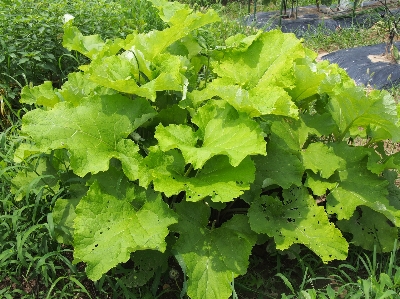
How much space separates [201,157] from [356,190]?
1001 millimetres

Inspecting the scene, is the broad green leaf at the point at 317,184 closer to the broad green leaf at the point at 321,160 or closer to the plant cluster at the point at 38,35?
the broad green leaf at the point at 321,160

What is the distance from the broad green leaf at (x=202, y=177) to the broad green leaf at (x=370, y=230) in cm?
86

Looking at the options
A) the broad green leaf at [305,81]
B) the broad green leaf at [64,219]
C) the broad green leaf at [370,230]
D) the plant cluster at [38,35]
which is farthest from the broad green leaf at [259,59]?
the plant cluster at [38,35]

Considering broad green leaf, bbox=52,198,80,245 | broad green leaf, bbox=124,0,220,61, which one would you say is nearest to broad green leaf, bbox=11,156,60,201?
broad green leaf, bbox=52,198,80,245

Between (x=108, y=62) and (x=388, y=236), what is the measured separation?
69.9 inches

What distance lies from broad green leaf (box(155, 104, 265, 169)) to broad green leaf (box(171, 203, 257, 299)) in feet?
1.21

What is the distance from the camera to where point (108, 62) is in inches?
80.7

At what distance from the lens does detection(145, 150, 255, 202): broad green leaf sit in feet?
5.99

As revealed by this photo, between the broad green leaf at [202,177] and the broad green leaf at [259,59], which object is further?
the broad green leaf at [259,59]

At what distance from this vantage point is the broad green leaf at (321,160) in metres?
2.21

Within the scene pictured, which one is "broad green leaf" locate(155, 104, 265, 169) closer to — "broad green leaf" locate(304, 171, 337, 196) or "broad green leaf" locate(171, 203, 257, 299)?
"broad green leaf" locate(171, 203, 257, 299)

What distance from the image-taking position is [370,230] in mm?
2402

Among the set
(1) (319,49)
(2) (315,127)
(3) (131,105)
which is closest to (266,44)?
(2) (315,127)

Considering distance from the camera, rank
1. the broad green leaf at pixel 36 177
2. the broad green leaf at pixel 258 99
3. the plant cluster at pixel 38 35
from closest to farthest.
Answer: the broad green leaf at pixel 258 99 < the broad green leaf at pixel 36 177 < the plant cluster at pixel 38 35
